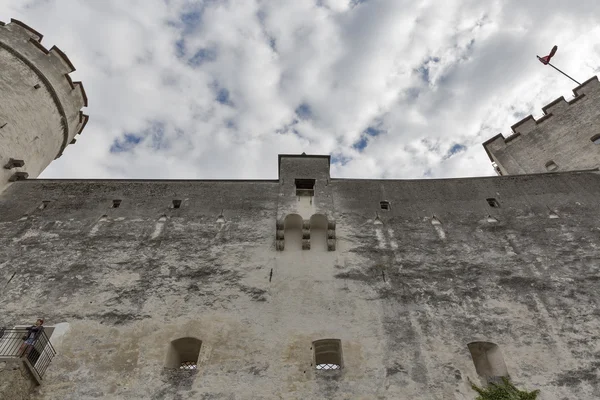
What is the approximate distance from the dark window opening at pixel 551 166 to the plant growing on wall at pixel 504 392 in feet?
34.0

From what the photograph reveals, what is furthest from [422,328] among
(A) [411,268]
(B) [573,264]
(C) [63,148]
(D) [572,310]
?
(C) [63,148]

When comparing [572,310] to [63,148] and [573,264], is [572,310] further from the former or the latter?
[63,148]

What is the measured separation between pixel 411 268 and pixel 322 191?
389 centimetres

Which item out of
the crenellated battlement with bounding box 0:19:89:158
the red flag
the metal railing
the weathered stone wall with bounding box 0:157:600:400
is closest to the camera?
the metal railing

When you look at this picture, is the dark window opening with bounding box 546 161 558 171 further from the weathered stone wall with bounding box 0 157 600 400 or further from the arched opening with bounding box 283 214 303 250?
the arched opening with bounding box 283 214 303 250

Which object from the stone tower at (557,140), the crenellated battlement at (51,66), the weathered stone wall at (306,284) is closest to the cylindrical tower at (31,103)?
the crenellated battlement at (51,66)

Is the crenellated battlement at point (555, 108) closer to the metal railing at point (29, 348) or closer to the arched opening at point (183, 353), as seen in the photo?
the arched opening at point (183, 353)

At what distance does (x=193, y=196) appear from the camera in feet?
45.2

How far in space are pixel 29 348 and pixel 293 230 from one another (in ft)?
22.0

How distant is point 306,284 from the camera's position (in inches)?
419

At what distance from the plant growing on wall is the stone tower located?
33.6 feet

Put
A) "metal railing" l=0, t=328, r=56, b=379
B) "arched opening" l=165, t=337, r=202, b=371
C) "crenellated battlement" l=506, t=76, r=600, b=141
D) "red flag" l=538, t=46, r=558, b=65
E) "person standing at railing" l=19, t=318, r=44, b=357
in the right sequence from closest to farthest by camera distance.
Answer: "person standing at railing" l=19, t=318, r=44, b=357, "metal railing" l=0, t=328, r=56, b=379, "arched opening" l=165, t=337, r=202, b=371, "crenellated battlement" l=506, t=76, r=600, b=141, "red flag" l=538, t=46, r=558, b=65

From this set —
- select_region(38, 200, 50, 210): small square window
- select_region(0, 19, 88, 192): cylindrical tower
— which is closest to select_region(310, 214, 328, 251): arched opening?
select_region(38, 200, 50, 210): small square window

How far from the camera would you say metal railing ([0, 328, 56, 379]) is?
841 cm
